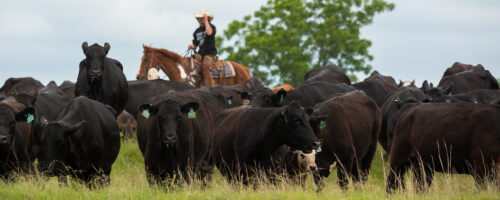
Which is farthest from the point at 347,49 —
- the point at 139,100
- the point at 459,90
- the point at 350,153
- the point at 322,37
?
the point at 350,153

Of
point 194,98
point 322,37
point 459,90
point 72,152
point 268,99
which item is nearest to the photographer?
point 72,152

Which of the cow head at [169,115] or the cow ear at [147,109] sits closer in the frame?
the cow head at [169,115]

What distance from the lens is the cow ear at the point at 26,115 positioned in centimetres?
1236

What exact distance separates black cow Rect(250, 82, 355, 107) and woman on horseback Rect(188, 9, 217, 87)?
472cm

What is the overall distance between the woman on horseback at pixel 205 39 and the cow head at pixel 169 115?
10.0 meters

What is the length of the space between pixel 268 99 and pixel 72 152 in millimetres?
4971

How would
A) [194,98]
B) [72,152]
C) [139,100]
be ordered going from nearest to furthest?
[72,152] → [194,98] → [139,100]

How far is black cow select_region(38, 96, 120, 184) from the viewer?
36.8 ft

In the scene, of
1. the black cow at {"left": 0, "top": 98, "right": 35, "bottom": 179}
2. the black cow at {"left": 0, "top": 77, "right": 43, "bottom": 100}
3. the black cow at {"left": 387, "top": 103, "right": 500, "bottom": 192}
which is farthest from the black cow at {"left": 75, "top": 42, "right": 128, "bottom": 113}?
the black cow at {"left": 387, "top": 103, "right": 500, "bottom": 192}

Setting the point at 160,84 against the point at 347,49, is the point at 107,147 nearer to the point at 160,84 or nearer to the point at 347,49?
the point at 160,84

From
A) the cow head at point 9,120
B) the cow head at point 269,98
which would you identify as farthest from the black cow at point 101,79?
the cow head at point 269,98

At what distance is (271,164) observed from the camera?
1179 centimetres

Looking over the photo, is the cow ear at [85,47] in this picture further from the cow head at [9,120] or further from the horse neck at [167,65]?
the horse neck at [167,65]

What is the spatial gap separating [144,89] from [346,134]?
22.4ft
